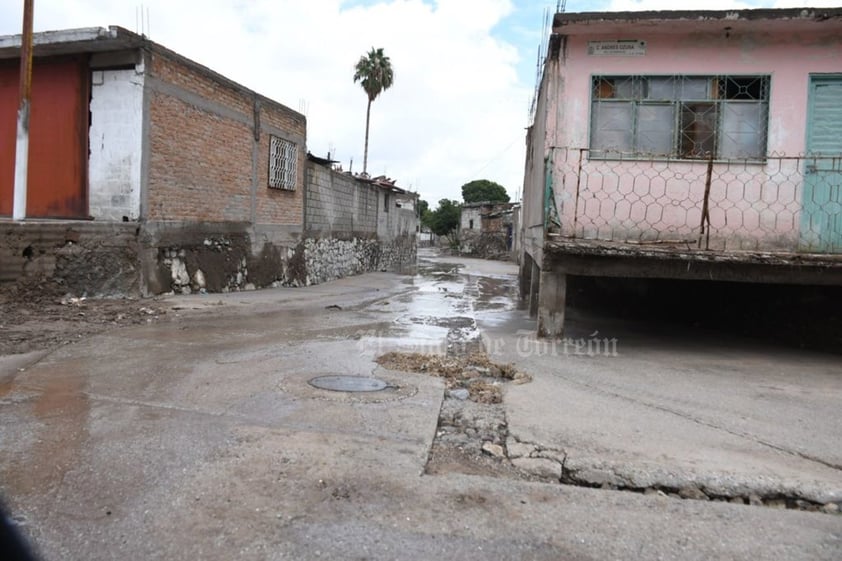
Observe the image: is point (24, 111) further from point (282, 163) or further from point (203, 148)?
point (282, 163)

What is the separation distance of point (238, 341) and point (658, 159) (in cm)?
605

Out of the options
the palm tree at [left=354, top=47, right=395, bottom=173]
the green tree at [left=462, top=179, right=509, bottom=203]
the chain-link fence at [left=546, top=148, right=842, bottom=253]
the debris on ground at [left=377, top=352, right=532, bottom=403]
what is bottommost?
the debris on ground at [left=377, top=352, right=532, bottom=403]

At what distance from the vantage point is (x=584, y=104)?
8.46 m

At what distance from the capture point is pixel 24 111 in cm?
955

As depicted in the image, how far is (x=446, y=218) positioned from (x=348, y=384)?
2107 inches

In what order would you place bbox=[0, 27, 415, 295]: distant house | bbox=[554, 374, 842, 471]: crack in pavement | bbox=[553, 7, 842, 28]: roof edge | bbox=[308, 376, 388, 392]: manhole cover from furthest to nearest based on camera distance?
bbox=[0, 27, 415, 295]: distant house < bbox=[553, 7, 842, 28]: roof edge < bbox=[308, 376, 388, 392]: manhole cover < bbox=[554, 374, 842, 471]: crack in pavement

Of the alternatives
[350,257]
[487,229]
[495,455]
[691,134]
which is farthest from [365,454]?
[487,229]

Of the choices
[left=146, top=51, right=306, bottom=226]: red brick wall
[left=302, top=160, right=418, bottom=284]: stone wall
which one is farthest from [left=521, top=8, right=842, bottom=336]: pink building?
[left=302, top=160, right=418, bottom=284]: stone wall

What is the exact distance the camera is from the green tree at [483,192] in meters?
69.9

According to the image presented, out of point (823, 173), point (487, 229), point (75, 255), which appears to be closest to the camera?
point (823, 173)

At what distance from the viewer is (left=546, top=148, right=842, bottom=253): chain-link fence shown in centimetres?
809

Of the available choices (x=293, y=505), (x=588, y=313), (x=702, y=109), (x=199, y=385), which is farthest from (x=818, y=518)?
(x=588, y=313)

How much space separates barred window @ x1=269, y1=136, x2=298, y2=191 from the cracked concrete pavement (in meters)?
7.87

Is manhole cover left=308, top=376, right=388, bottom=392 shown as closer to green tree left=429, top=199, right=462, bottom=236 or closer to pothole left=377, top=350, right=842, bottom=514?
pothole left=377, top=350, right=842, bottom=514
